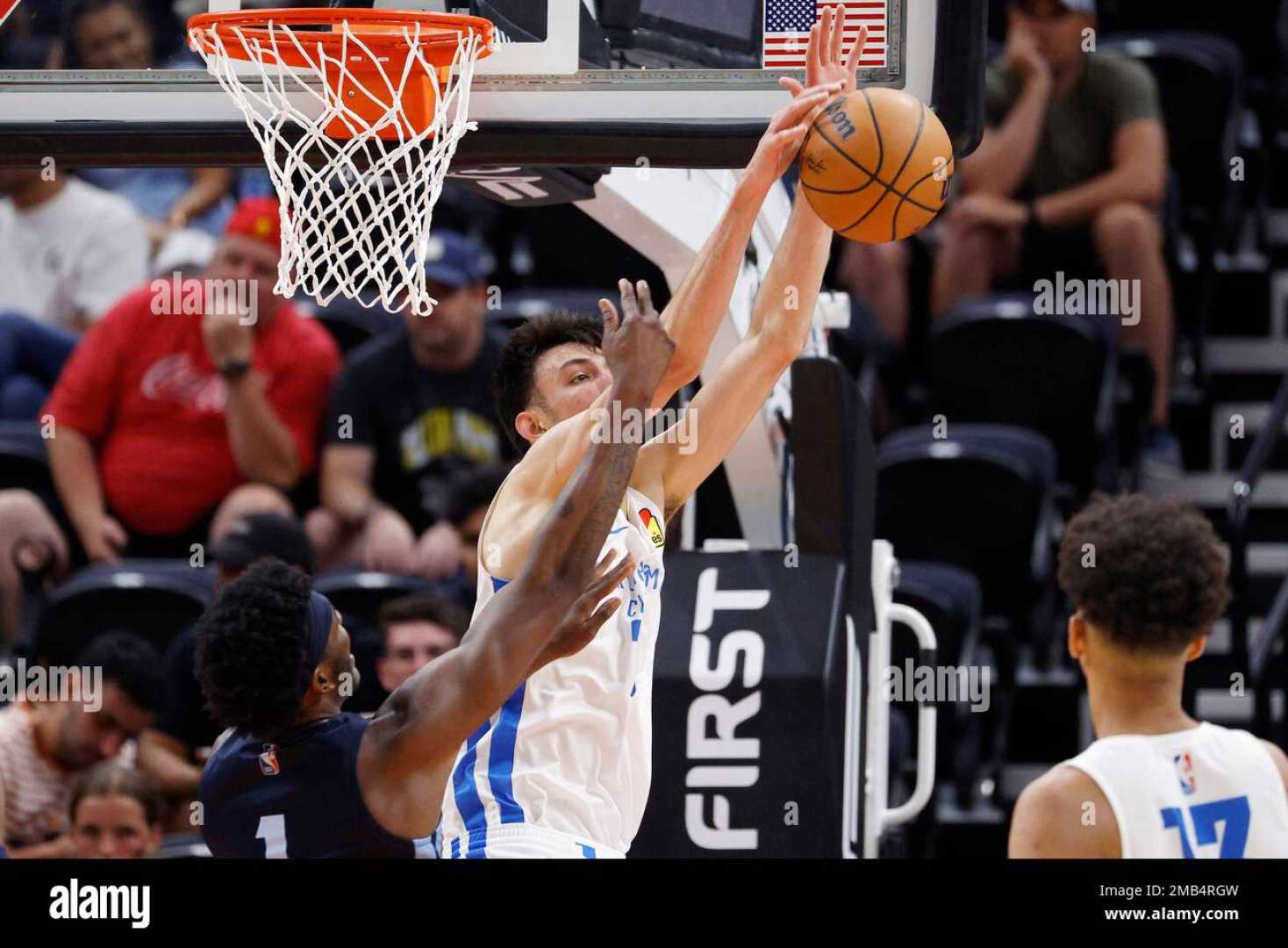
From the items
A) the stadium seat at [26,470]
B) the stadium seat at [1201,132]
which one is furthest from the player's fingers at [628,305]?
the stadium seat at [1201,132]

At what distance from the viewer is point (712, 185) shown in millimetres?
4367

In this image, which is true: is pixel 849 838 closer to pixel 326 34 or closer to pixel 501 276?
pixel 326 34

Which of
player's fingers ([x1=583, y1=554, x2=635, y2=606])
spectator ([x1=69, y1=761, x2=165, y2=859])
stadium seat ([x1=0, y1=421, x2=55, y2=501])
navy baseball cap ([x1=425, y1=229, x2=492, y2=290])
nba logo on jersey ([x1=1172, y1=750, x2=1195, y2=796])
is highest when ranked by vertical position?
navy baseball cap ([x1=425, y1=229, x2=492, y2=290])

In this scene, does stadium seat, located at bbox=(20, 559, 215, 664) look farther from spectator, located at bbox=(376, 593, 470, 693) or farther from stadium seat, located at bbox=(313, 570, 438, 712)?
spectator, located at bbox=(376, 593, 470, 693)

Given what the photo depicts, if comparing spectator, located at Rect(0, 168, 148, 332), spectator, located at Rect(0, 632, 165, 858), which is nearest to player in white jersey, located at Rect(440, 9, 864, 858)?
spectator, located at Rect(0, 632, 165, 858)

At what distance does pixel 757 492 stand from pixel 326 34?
1660 millimetres

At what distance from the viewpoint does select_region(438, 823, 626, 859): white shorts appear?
350cm

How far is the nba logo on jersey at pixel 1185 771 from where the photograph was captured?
326 cm

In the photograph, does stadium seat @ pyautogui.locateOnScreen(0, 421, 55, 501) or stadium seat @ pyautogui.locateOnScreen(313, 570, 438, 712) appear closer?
stadium seat @ pyautogui.locateOnScreen(313, 570, 438, 712)

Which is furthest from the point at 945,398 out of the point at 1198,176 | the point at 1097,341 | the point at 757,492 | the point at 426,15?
the point at 426,15

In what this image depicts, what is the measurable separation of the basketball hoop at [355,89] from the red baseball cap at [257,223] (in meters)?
2.81

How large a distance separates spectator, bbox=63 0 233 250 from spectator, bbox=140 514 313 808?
1856mm

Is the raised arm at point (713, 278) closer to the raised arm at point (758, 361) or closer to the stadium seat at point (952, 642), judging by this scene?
the raised arm at point (758, 361)

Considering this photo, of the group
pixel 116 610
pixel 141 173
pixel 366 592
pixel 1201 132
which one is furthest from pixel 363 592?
pixel 1201 132
